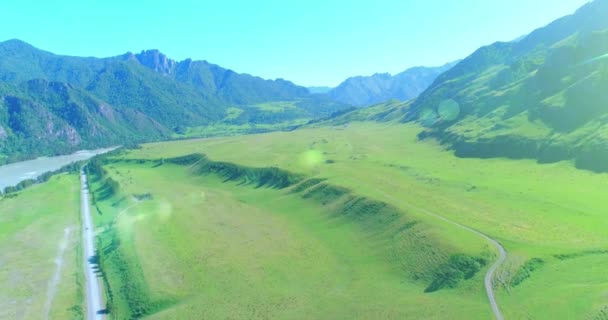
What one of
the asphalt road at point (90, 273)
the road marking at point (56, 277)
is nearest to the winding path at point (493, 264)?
the asphalt road at point (90, 273)

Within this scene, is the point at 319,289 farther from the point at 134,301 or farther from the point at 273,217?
the point at 273,217

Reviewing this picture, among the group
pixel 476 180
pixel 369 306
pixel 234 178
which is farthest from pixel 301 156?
pixel 369 306

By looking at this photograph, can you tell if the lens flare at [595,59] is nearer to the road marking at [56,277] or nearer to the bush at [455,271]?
the bush at [455,271]

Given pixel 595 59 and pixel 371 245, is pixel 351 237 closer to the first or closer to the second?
pixel 371 245

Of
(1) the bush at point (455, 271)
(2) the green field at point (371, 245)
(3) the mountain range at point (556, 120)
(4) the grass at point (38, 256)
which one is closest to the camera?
(2) the green field at point (371, 245)

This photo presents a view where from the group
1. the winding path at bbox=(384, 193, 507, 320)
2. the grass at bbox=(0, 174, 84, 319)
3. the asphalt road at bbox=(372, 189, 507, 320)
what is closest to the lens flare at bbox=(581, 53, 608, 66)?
the asphalt road at bbox=(372, 189, 507, 320)
